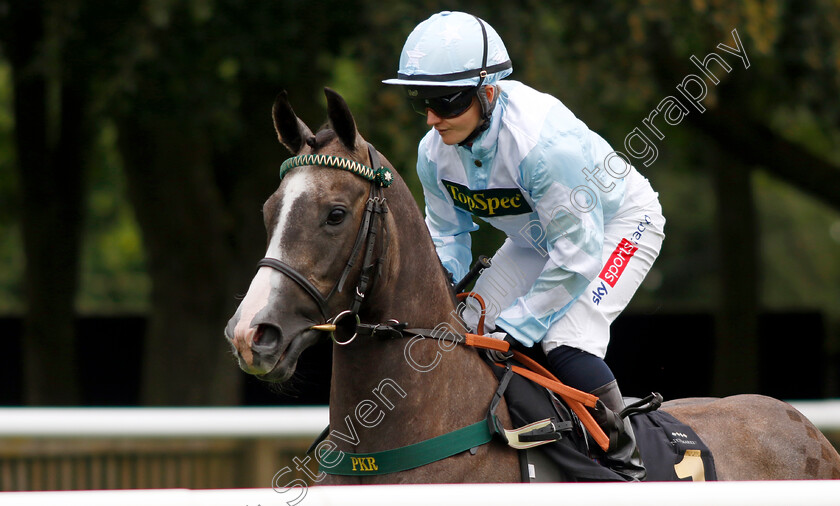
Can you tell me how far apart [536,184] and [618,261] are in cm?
54

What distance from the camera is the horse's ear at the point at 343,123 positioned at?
272cm

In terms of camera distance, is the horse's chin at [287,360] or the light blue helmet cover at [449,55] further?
the light blue helmet cover at [449,55]

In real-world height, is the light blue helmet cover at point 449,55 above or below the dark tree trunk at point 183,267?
above

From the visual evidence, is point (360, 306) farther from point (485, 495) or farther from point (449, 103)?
point (485, 495)

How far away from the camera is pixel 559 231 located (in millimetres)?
3047

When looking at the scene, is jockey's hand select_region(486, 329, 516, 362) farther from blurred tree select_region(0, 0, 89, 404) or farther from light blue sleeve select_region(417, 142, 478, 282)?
blurred tree select_region(0, 0, 89, 404)

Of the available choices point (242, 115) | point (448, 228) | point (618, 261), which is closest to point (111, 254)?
point (242, 115)

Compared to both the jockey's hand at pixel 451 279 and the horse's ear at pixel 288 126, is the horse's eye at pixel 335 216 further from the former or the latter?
the jockey's hand at pixel 451 279

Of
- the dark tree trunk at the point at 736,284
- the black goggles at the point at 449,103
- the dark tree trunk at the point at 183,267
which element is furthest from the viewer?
the dark tree trunk at the point at 736,284

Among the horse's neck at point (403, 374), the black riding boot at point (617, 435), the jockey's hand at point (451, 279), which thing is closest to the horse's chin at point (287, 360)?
the horse's neck at point (403, 374)

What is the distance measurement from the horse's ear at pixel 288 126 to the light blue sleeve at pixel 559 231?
719 millimetres

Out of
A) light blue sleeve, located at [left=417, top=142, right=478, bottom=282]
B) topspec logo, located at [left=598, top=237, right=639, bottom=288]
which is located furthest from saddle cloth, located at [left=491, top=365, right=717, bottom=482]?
light blue sleeve, located at [left=417, top=142, right=478, bottom=282]

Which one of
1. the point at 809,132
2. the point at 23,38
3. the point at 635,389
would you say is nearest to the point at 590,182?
the point at 635,389

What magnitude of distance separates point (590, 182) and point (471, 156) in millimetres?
406
